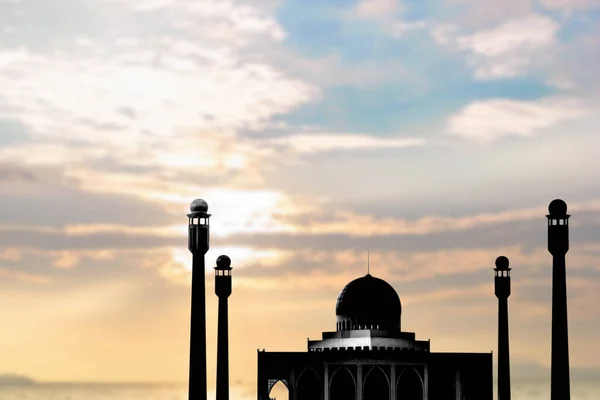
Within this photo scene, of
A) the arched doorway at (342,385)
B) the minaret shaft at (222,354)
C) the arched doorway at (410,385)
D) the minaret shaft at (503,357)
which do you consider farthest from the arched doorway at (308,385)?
the minaret shaft at (503,357)

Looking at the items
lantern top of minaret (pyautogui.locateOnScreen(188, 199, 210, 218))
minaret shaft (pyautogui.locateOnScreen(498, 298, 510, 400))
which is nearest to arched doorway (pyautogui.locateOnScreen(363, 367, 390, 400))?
minaret shaft (pyautogui.locateOnScreen(498, 298, 510, 400))

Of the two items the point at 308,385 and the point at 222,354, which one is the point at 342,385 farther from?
the point at 222,354

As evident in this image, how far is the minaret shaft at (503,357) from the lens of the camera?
454 feet

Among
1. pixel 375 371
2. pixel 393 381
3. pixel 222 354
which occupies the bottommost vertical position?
Result: pixel 393 381

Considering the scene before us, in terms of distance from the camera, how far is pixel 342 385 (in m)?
134

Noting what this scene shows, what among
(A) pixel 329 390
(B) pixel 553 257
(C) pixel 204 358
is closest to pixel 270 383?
(A) pixel 329 390

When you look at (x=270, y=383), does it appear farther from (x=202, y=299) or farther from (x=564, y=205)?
(x=564, y=205)

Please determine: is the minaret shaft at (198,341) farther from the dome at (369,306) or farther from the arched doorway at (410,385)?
the dome at (369,306)

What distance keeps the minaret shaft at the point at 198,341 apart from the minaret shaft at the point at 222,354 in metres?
16.9

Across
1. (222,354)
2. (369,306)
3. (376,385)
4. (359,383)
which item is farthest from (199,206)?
(369,306)

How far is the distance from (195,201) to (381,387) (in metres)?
26.1

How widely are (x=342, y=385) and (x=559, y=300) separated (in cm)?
2776

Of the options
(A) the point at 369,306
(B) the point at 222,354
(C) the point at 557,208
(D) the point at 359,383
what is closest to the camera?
(C) the point at 557,208

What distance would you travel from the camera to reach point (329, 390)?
13362cm
